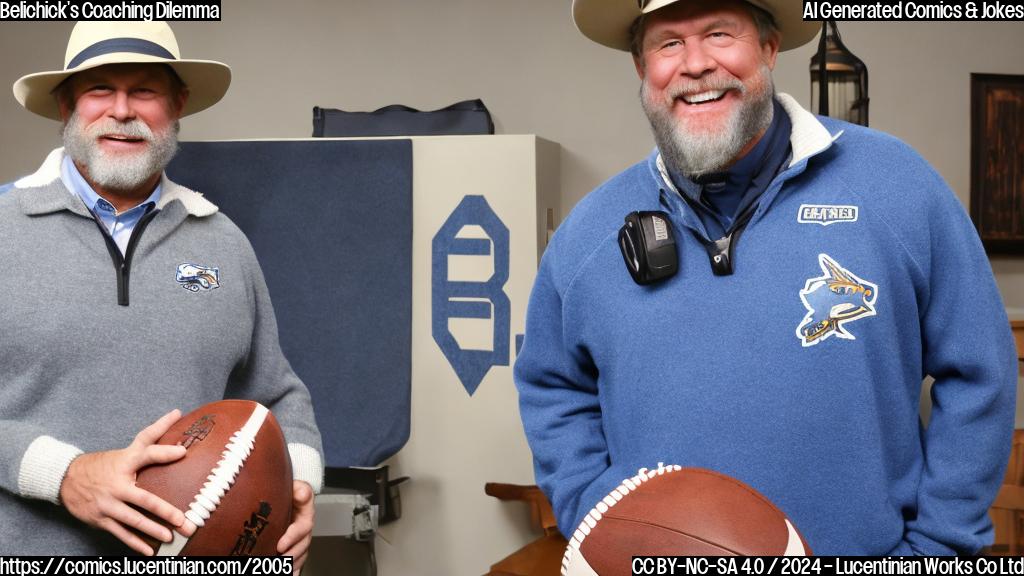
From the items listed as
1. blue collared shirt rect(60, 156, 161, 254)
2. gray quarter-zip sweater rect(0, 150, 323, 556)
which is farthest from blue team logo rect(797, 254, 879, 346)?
blue collared shirt rect(60, 156, 161, 254)

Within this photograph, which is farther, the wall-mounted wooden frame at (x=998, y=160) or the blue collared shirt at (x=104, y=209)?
the wall-mounted wooden frame at (x=998, y=160)

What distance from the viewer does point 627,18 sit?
65.1 inches

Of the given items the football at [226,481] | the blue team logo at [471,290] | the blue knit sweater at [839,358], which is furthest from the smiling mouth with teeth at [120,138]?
the blue team logo at [471,290]

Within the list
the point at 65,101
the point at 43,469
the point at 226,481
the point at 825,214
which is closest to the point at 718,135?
the point at 825,214

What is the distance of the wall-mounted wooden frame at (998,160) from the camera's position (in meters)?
3.70

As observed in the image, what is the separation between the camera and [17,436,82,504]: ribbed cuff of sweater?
5.09 ft

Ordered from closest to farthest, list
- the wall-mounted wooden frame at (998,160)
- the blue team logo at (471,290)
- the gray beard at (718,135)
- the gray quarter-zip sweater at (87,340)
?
1. the gray beard at (718,135)
2. the gray quarter-zip sweater at (87,340)
3. the blue team logo at (471,290)
4. the wall-mounted wooden frame at (998,160)

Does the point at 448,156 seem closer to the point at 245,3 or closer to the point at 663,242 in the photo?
the point at 245,3

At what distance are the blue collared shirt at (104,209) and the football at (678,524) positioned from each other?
968mm

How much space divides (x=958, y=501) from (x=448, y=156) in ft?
7.40

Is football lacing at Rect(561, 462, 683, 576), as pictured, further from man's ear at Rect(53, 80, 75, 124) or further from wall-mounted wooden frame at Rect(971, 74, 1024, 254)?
wall-mounted wooden frame at Rect(971, 74, 1024, 254)

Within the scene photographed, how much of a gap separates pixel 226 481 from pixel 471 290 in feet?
6.26

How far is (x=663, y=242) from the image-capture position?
4.81 ft

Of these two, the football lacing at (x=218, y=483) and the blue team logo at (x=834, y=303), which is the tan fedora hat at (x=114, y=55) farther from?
the blue team logo at (x=834, y=303)
